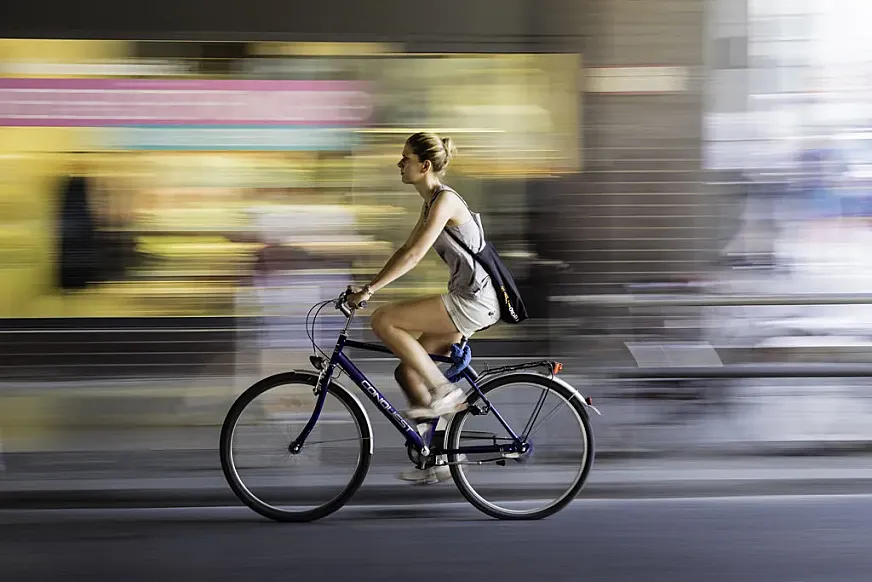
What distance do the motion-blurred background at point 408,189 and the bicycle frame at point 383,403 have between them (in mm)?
3085

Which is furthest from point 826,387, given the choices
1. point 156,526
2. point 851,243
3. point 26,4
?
point 26,4

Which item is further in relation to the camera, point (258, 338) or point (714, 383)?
point (258, 338)

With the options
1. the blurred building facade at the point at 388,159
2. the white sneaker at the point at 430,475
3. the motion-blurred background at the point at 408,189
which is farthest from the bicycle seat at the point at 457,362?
the blurred building facade at the point at 388,159

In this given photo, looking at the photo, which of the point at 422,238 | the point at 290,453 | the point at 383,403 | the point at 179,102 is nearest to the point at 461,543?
the point at 383,403

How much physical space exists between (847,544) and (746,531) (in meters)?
0.41

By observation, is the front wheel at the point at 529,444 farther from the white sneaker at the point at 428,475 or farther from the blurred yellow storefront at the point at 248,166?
the blurred yellow storefront at the point at 248,166

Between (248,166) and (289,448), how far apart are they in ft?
12.3

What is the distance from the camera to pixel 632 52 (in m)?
8.17

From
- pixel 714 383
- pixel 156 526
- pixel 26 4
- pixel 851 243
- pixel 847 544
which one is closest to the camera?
pixel 847 544

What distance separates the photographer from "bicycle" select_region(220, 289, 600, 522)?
4.99 meters

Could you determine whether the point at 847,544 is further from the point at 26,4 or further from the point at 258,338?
the point at 26,4

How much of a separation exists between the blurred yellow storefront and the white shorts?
11.5 feet

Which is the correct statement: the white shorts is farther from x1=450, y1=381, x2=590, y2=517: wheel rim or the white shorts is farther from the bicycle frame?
x1=450, y1=381, x2=590, y2=517: wheel rim

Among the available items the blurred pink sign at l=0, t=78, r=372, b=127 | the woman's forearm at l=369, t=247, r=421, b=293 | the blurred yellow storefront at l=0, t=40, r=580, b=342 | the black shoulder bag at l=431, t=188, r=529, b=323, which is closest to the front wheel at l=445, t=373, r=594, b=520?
the black shoulder bag at l=431, t=188, r=529, b=323
